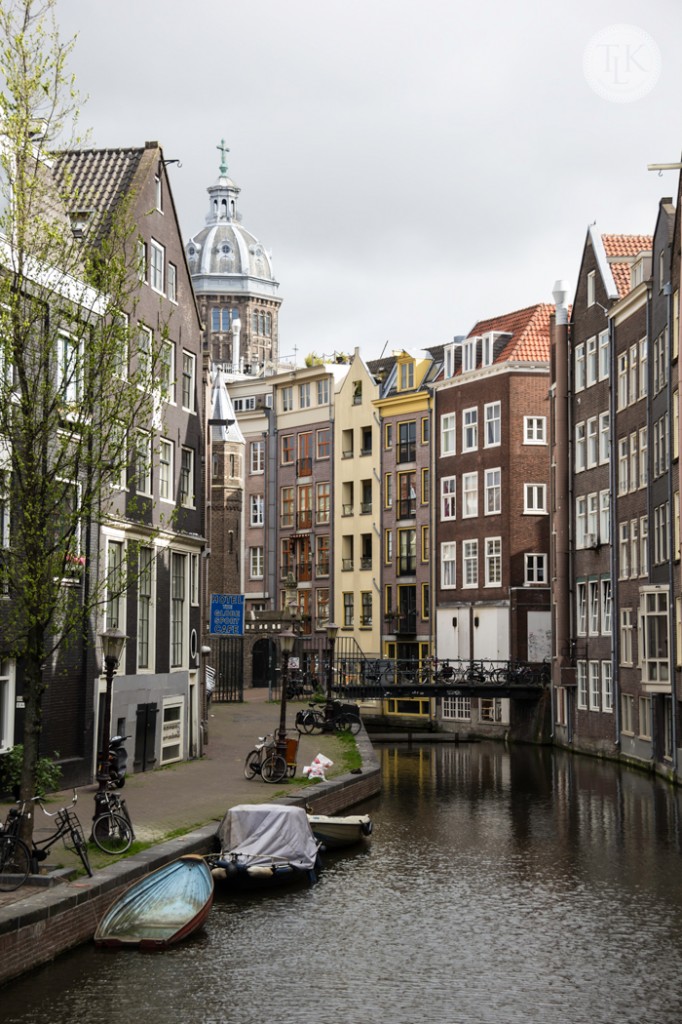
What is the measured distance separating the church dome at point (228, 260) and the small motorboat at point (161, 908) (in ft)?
536

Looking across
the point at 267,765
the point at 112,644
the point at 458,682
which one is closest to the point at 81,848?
the point at 112,644

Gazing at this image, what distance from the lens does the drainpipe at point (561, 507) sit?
6031 centimetres

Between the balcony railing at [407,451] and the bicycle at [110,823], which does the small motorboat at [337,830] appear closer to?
the bicycle at [110,823]

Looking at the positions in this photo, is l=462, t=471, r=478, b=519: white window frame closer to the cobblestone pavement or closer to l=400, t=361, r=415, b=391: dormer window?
l=400, t=361, r=415, b=391: dormer window

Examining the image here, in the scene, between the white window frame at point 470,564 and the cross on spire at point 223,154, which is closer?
the white window frame at point 470,564

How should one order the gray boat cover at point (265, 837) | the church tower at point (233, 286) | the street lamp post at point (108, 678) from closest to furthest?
the street lamp post at point (108, 678), the gray boat cover at point (265, 837), the church tower at point (233, 286)

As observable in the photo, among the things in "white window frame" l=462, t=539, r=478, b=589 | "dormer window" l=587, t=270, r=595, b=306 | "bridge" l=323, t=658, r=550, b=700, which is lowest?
"bridge" l=323, t=658, r=550, b=700

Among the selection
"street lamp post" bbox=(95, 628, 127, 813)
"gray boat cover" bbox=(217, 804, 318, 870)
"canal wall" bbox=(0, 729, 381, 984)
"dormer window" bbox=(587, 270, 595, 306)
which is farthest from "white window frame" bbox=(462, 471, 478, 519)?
"street lamp post" bbox=(95, 628, 127, 813)

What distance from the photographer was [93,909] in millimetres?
20438

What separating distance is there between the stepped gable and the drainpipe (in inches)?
366

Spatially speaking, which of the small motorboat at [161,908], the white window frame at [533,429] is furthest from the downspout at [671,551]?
the small motorboat at [161,908]

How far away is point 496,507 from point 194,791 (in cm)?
4045

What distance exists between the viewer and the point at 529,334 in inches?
2837

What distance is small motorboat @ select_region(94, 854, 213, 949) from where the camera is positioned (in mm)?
20281
